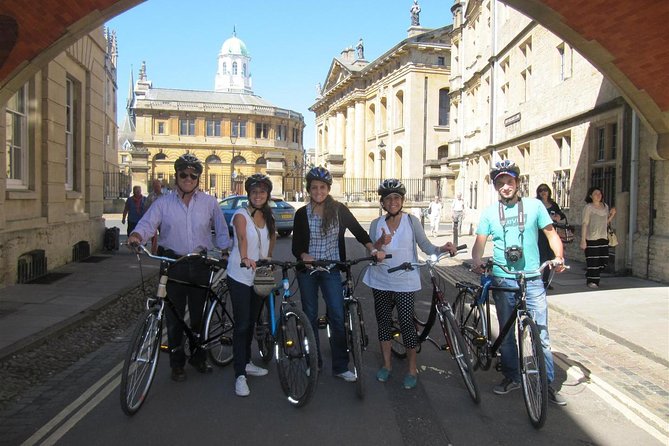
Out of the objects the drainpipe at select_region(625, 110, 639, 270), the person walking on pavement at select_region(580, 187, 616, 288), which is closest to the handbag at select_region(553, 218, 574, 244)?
the person walking on pavement at select_region(580, 187, 616, 288)

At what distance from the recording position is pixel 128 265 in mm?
13555

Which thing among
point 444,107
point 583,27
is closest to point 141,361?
point 583,27

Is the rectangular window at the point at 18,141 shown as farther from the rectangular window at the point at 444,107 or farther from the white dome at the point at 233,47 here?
the white dome at the point at 233,47

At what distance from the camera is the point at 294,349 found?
15.9ft

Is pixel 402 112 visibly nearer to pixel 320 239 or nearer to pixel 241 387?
pixel 320 239

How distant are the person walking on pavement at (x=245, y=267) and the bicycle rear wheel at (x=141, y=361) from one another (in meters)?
0.65

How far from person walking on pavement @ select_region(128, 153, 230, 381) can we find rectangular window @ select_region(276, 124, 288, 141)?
89.4 meters

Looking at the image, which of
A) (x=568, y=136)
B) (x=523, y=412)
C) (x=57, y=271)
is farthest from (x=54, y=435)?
(x=568, y=136)

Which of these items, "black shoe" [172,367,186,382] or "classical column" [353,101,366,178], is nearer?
"black shoe" [172,367,186,382]

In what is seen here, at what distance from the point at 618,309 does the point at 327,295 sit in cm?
559

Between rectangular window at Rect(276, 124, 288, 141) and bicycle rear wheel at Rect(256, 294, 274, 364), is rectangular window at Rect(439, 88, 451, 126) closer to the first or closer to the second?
rectangular window at Rect(276, 124, 288, 141)

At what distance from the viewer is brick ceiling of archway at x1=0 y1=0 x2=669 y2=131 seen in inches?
369

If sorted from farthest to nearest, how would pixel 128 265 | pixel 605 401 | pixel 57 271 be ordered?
pixel 128 265
pixel 57 271
pixel 605 401

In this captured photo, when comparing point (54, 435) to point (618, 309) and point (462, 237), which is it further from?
point (462, 237)
